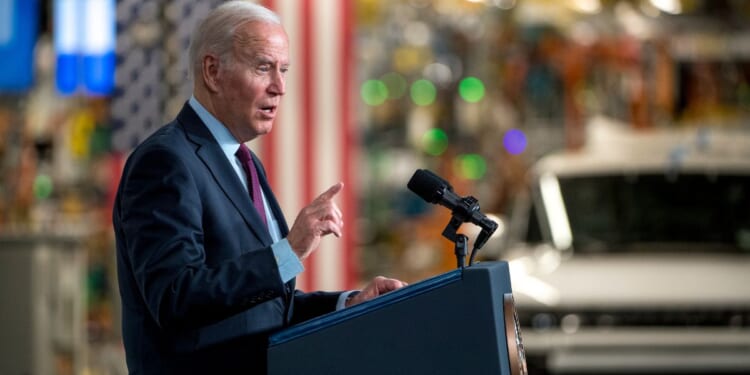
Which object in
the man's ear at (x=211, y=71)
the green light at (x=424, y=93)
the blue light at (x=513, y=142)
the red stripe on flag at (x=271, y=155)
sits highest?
the green light at (x=424, y=93)

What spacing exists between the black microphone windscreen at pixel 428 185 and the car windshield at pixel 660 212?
593 cm

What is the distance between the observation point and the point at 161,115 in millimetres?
10273

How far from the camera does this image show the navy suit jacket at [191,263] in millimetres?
2996

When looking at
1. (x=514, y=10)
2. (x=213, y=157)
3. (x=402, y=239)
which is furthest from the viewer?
(x=402, y=239)

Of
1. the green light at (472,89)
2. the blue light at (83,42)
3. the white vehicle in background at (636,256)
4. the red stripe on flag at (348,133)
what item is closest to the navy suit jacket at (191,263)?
the white vehicle in background at (636,256)

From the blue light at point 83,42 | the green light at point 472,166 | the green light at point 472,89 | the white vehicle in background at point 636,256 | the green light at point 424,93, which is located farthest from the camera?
the green light at point 424,93

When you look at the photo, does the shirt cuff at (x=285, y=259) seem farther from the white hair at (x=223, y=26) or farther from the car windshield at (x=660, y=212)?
the car windshield at (x=660, y=212)

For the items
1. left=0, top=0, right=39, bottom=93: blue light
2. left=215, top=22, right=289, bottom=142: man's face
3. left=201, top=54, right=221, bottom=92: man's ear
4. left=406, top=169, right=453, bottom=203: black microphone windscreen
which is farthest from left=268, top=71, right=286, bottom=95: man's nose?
left=0, top=0, right=39, bottom=93: blue light

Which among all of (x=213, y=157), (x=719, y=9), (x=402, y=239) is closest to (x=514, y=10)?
(x=719, y=9)

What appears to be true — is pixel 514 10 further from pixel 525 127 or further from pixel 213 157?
pixel 213 157

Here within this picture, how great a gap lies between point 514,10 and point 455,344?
2036cm

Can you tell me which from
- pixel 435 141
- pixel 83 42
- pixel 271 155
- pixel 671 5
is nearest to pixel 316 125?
pixel 271 155

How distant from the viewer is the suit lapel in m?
3.23

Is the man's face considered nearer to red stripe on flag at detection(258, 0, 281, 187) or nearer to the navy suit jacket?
the navy suit jacket
